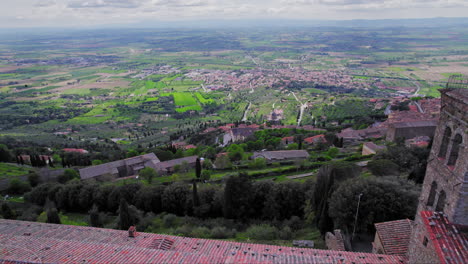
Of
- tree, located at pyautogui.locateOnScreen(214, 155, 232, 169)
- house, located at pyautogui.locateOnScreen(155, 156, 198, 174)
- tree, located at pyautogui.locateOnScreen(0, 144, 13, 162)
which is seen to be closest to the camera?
tree, located at pyautogui.locateOnScreen(214, 155, 232, 169)

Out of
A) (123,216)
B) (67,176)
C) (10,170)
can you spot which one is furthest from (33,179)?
(123,216)

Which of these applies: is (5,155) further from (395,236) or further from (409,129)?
(409,129)

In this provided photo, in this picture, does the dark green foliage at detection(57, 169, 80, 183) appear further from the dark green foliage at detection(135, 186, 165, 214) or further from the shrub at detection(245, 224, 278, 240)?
the shrub at detection(245, 224, 278, 240)

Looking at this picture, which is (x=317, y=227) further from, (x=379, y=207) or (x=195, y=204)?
(x=195, y=204)

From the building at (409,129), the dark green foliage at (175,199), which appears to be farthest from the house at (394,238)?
the building at (409,129)

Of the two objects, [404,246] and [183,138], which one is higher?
[404,246]

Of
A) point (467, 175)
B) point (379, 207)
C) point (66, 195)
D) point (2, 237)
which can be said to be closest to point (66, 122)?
point (66, 195)

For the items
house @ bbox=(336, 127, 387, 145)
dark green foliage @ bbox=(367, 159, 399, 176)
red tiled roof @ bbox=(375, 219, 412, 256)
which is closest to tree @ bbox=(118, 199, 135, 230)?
red tiled roof @ bbox=(375, 219, 412, 256)
